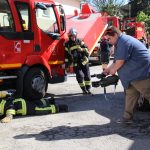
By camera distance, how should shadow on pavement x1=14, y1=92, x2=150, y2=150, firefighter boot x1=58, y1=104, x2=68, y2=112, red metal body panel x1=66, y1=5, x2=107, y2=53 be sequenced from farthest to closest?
red metal body panel x1=66, y1=5, x2=107, y2=53, firefighter boot x1=58, y1=104, x2=68, y2=112, shadow on pavement x1=14, y1=92, x2=150, y2=150

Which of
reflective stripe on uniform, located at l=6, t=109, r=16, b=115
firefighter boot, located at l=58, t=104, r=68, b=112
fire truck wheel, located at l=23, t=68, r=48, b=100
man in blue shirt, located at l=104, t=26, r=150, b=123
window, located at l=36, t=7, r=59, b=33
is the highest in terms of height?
window, located at l=36, t=7, r=59, b=33

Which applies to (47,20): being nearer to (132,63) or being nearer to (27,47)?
(27,47)

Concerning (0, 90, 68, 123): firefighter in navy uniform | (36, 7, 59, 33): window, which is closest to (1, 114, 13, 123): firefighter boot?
(0, 90, 68, 123): firefighter in navy uniform

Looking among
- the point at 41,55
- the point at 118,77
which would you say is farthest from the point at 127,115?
the point at 41,55

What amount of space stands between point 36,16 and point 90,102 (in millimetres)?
2373

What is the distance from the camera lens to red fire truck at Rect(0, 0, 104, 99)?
9.06 m

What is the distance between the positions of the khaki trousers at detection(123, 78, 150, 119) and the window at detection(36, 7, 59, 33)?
3.51 metres

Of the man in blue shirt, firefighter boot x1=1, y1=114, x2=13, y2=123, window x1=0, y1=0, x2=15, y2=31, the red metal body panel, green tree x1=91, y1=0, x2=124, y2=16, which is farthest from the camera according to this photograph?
green tree x1=91, y1=0, x2=124, y2=16

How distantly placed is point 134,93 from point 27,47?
3.22 meters

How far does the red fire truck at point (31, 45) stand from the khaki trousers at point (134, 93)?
2886 mm

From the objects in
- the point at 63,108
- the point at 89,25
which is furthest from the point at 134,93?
the point at 89,25

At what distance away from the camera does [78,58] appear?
35.6ft

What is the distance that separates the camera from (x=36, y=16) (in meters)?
9.72

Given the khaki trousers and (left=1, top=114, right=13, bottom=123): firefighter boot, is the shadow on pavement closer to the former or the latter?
the khaki trousers
